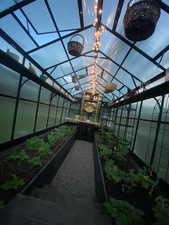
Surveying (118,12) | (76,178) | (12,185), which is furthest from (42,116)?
(118,12)

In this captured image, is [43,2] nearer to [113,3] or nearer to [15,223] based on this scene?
[113,3]

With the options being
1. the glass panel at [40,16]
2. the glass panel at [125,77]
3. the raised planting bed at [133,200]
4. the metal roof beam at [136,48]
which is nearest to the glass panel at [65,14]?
the glass panel at [40,16]

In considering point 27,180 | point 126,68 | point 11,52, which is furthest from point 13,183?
point 126,68

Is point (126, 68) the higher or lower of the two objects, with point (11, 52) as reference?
higher

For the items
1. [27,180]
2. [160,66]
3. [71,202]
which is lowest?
[71,202]

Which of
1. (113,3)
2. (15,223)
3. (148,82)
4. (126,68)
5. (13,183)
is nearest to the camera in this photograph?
(15,223)

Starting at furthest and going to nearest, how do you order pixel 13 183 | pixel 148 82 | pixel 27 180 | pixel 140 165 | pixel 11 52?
pixel 148 82
pixel 140 165
pixel 11 52
pixel 27 180
pixel 13 183

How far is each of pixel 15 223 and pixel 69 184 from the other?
2049 mm

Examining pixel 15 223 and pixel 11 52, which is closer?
pixel 15 223

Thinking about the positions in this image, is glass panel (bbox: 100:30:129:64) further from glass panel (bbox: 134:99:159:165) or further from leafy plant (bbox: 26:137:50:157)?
leafy plant (bbox: 26:137:50:157)

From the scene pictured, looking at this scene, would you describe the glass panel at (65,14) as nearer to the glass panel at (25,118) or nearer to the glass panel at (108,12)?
the glass panel at (108,12)

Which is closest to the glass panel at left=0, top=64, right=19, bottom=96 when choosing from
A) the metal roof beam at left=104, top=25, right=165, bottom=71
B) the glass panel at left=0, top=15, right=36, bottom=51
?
the glass panel at left=0, top=15, right=36, bottom=51

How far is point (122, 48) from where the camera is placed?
12.5 feet

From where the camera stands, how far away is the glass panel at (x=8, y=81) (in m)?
2.71
